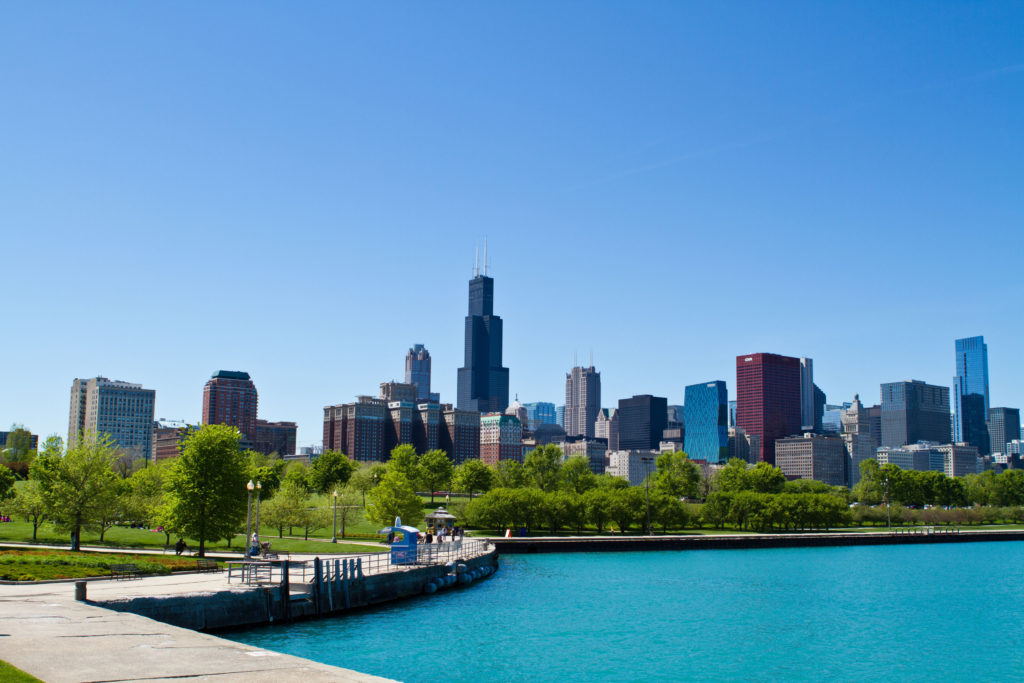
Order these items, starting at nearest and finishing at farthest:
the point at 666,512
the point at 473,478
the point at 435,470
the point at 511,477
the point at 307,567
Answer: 1. the point at 307,567
2. the point at 666,512
3. the point at 511,477
4. the point at 435,470
5. the point at 473,478

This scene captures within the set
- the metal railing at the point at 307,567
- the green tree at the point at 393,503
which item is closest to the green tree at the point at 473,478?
the green tree at the point at 393,503

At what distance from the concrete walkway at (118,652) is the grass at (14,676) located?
1.48 feet

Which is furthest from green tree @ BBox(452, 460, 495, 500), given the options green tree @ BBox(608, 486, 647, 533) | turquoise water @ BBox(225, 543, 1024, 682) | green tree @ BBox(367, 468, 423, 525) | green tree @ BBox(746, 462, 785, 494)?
turquoise water @ BBox(225, 543, 1024, 682)

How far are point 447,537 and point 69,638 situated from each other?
65.3 m

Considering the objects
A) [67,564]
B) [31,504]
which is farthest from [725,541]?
[67,564]

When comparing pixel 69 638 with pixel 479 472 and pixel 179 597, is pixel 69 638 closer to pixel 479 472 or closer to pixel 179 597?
pixel 179 597

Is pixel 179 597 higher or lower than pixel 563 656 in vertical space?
higher

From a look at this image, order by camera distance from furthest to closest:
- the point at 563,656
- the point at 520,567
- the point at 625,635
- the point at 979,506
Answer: the point at 979,506, the point at 520,567, the point at 625,635, the point at 563,656

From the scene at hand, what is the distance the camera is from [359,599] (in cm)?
5309

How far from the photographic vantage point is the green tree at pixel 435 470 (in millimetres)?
171500

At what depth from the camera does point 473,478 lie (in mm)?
174375

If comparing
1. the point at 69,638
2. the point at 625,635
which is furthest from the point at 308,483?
the point at 69,638

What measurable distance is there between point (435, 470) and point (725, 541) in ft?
231

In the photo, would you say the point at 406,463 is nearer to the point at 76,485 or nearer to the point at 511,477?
the point at 511,477
